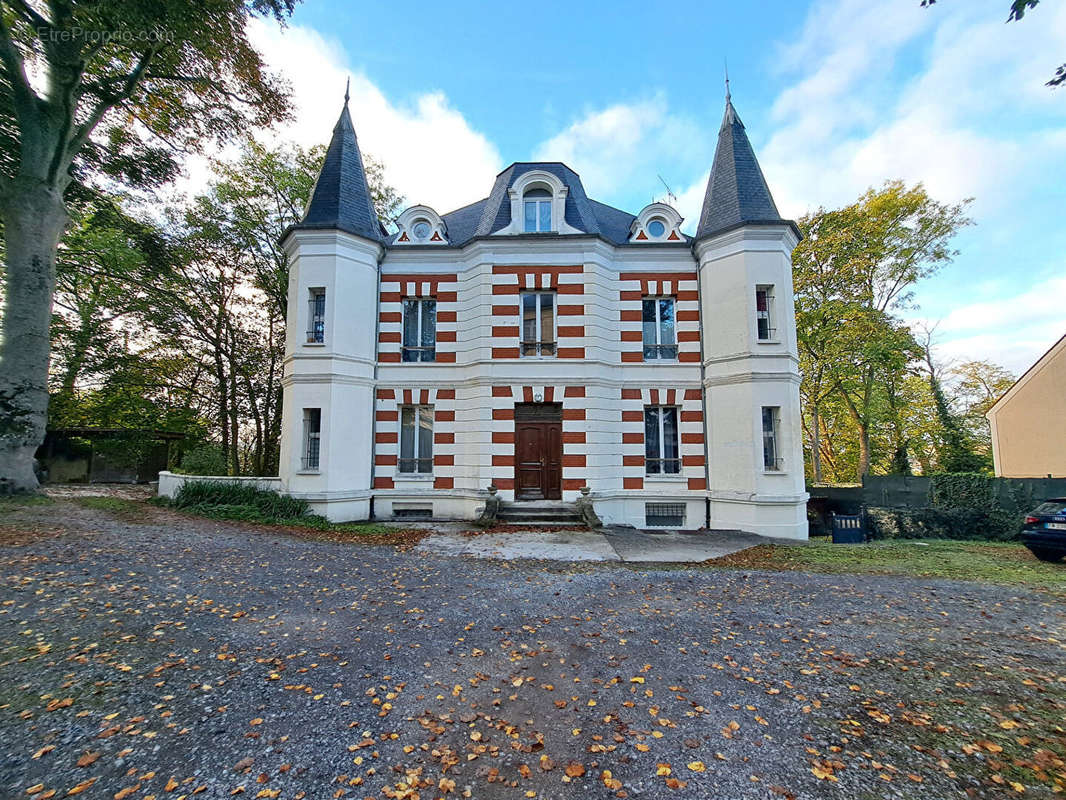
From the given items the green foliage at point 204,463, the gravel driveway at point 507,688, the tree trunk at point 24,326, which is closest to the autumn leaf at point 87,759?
the gravel driveway at point 507,688

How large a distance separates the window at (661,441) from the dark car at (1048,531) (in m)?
7.37

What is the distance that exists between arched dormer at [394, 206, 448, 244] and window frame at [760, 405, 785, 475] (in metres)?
10.7

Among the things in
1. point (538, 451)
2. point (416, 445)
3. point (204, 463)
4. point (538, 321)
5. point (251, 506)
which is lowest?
point (251, 506)

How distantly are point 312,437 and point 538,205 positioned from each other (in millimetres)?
9461

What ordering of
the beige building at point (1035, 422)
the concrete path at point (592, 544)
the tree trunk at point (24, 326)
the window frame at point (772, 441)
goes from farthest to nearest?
the beige building at point (1035, 422) → the window frame at point (772, 441) → the tree trunk at point (24, 326) → the concrete path at point (592, 544)

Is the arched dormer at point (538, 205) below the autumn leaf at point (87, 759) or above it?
above

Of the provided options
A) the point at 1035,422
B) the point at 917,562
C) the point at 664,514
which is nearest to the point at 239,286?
the point at 664,514

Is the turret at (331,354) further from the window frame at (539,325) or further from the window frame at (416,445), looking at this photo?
the window frame at (539,325)

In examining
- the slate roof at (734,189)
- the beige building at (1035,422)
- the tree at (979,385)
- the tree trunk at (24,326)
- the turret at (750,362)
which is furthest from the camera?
the tree at (979,385)

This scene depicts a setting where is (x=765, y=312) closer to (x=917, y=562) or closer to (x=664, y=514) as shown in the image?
(x=664, y=514)

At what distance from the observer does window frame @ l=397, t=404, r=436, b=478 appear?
13.0 m

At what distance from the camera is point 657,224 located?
535 inches

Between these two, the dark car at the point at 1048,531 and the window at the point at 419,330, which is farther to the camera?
the window at the point at 419,330

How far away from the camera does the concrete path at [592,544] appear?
8.70 m
